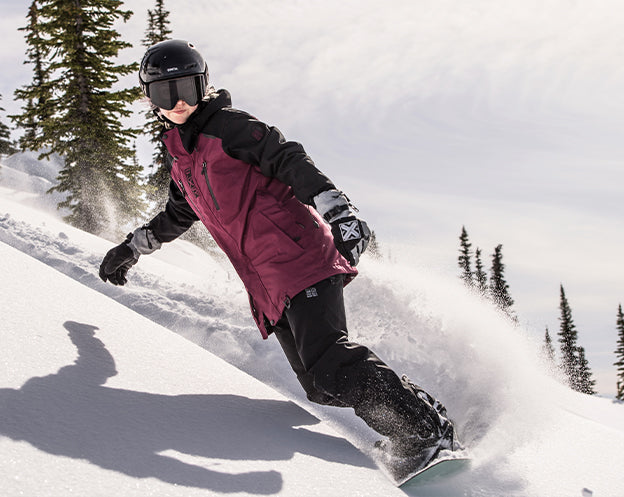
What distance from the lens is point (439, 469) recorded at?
2.45 meters

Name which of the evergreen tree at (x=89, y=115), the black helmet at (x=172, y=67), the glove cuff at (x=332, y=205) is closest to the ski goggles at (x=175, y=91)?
the black helmet at (x=172, y=67)

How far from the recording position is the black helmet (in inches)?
113

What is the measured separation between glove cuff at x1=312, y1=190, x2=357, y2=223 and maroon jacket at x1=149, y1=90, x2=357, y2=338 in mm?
48

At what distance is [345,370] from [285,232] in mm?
768

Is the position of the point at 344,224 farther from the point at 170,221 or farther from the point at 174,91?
the point at 170,221

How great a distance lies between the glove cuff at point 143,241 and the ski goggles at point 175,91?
109 cm

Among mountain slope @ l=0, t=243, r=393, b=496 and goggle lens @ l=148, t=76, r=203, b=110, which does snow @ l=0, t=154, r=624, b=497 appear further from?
goggle lens @ l=148, t=76, r=203, b=110

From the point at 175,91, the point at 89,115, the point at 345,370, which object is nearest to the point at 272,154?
the point at 175,91

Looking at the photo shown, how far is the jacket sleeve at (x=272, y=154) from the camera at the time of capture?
2.50m

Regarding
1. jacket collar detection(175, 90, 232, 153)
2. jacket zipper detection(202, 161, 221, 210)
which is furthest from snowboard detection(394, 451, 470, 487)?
jacket collar detection(175, 90, 232, 153)

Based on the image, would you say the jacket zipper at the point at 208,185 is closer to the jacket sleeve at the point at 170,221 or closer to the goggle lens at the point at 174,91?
the goggle lens at the point at 174,91

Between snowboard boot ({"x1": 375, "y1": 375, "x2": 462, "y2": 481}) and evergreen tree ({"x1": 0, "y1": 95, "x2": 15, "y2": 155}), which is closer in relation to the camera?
snowboard boot ({"x1": 375, "y1": 375, "x2": 462, "y2": 481})

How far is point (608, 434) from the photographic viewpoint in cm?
316

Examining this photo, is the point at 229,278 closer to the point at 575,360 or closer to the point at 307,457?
the point at 307,457
